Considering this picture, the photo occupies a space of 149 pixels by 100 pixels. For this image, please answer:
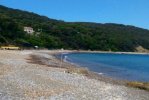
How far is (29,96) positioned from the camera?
20531 millimetres

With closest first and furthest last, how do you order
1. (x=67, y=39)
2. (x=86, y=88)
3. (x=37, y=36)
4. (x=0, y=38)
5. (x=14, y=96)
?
(x=14, y=96)
(x=86, y=88)
(x=0, y=38)
(x=37, y=36)
(x=67, y=39)

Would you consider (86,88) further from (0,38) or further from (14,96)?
(0,38)

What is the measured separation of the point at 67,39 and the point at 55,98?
16097 centimetres

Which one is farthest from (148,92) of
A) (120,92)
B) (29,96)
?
(29,96)

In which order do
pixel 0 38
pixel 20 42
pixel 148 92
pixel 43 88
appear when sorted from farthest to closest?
1. pixel 20 42
2. pixel 0 38
3. pixel 148 92
4. pixel 43 88

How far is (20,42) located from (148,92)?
11102cm

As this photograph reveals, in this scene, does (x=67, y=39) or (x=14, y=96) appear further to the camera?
(x=67, y=39)

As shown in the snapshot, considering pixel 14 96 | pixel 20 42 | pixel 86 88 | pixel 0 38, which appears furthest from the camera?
pixel 20 42

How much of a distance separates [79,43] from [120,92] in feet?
538

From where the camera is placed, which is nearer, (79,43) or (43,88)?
(43,88)

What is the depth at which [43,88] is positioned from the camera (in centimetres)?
2378

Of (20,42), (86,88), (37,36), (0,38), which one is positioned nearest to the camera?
(86,88)

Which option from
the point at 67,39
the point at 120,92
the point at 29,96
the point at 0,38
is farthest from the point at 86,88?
the point at 67,39

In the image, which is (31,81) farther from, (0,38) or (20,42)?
(20,42)
